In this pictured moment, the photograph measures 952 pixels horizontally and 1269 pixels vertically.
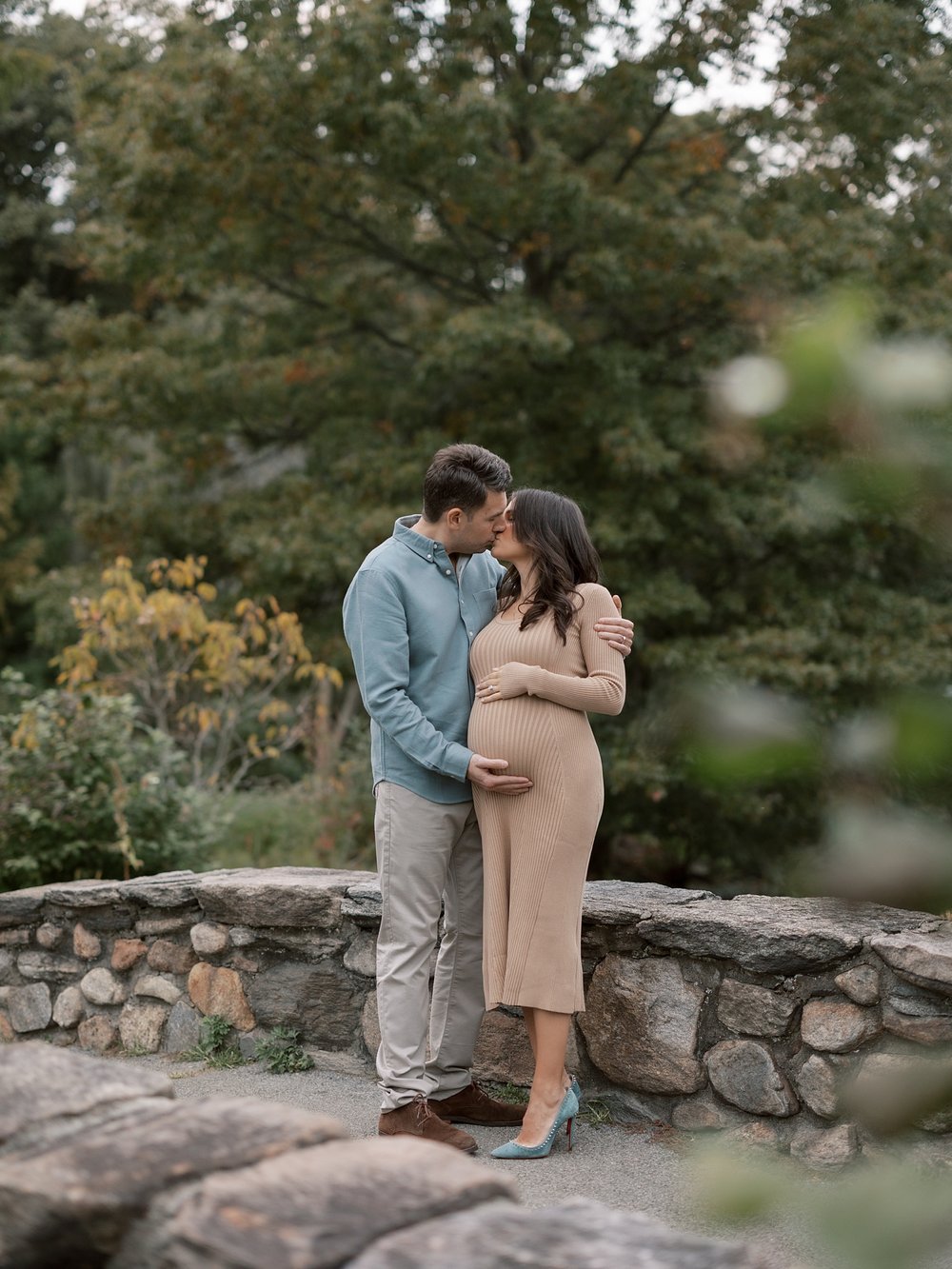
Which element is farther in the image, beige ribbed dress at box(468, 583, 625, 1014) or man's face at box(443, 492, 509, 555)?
man's face at box(443, 492, 509, 555)

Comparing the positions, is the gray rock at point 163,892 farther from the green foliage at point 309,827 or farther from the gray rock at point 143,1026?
the green foliage at point 309,827

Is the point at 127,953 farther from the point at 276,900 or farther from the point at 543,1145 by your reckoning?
the point at 543,1145

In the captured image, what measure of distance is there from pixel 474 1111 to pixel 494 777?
1.06 m

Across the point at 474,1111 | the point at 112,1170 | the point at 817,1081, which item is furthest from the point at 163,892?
the point at 112,1170

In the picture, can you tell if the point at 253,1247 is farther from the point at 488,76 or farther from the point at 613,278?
the point at 488,76

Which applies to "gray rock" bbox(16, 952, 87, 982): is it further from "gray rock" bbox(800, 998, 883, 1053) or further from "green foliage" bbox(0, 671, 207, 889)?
"gray rock" bbox(800, 998, 883, 1053)

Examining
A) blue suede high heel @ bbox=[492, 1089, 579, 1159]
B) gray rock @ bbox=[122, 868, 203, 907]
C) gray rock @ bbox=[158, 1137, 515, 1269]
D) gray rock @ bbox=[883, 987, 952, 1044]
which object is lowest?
blue suede high heel @ bbox=[492, 1089, 579, 1159]

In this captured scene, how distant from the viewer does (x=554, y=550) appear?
3287mm

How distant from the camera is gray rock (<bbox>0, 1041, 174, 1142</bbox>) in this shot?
1.75 meters

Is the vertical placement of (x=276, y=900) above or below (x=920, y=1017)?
below

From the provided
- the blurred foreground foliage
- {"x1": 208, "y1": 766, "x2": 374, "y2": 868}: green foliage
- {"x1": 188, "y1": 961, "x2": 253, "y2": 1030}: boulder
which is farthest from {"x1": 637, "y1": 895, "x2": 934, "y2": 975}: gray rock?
{"x1": 208, "y1": 766, "x2": 374, "y2": 868}: green foliage

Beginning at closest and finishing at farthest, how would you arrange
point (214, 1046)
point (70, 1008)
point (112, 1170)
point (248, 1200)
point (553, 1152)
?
point (248, 1200), point (112, 1170), point (553, 1152), point (214, 1046), point (70, 1008)

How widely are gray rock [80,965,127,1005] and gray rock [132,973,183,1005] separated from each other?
0.09 m

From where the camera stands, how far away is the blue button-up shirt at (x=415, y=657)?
10.8ft
